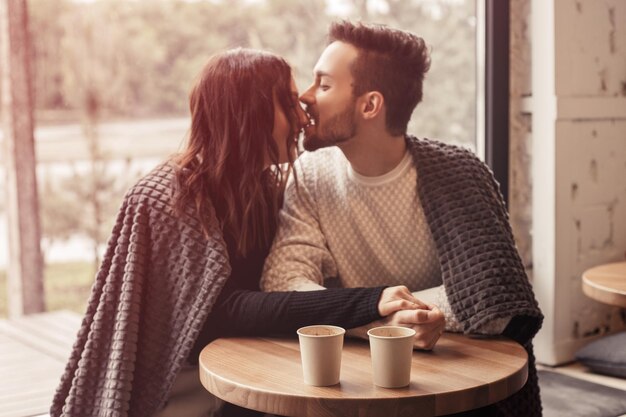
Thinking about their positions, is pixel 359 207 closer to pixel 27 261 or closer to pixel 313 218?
pixel 313 218

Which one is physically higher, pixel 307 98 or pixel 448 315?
pixel 307 98

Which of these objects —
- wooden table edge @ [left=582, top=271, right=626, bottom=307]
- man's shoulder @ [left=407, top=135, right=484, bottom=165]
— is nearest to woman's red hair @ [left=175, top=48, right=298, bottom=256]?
man's shoulder @ [left=407, top=135, right=484, bottom=165]

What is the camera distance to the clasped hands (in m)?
1.57

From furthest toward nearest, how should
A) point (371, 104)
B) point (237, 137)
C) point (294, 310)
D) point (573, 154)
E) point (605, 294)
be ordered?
point (573, 154)
point (605, 294)
point (371, 104)
point (237, 137)
point (294, 310)

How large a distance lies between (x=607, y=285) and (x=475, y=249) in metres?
0.60

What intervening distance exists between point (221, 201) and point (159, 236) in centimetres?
16

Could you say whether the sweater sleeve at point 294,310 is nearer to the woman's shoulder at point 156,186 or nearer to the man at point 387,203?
the man at point 387,203

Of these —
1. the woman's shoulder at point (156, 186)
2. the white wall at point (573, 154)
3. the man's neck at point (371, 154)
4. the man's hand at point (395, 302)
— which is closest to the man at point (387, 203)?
the man's neck at point (371, 154)

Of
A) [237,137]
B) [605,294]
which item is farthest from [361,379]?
[605,294]

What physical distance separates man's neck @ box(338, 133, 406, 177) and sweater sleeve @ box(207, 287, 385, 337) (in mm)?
386

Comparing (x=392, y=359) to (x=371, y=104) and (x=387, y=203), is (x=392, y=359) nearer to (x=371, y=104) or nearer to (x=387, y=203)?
(x=387, y=203)

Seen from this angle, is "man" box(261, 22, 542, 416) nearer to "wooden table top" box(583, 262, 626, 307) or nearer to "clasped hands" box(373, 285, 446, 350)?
"clasped hands" box(373, 285, 446, 350)

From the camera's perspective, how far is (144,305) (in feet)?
5.98

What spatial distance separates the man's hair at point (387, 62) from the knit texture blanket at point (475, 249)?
0.09 meters
